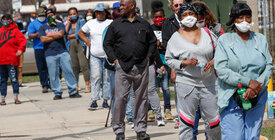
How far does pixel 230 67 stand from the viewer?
5.54 meters

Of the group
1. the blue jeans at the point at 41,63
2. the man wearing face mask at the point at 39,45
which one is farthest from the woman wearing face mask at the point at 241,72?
the blue jeans at the point at 41,63

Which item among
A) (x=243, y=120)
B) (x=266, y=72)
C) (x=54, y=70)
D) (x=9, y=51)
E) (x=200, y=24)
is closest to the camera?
(x=266, y=72)

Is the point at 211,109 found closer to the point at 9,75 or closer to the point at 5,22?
the point at 9,75

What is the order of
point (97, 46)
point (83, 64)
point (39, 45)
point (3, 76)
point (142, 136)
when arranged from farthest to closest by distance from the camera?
1. point (39, 45)
2. point (83, 64)
3. point (3, 76)
4. point (97, 46)
5. point (142, 136)

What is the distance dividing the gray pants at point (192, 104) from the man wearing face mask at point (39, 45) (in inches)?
339

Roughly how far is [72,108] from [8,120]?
5.14 feet

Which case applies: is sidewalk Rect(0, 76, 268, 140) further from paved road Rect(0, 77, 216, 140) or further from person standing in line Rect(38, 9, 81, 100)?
person standing in line Rect(38, 9, 81, 100)

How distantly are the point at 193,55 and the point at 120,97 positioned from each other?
193cm

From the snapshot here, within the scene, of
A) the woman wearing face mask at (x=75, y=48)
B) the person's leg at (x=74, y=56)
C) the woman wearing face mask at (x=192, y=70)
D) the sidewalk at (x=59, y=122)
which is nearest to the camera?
the woman wearing face mask at (x=192, y=70)

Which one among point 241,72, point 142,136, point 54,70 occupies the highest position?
point 241,72

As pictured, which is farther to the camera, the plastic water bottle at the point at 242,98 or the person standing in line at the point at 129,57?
the person standing in line at the point at 129,57

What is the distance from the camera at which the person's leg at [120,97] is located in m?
7.95

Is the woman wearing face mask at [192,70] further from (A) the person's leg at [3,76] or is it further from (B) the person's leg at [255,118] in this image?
(A) the person's leg at [3,76]

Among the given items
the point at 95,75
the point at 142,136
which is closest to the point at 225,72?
the point at 142,136
